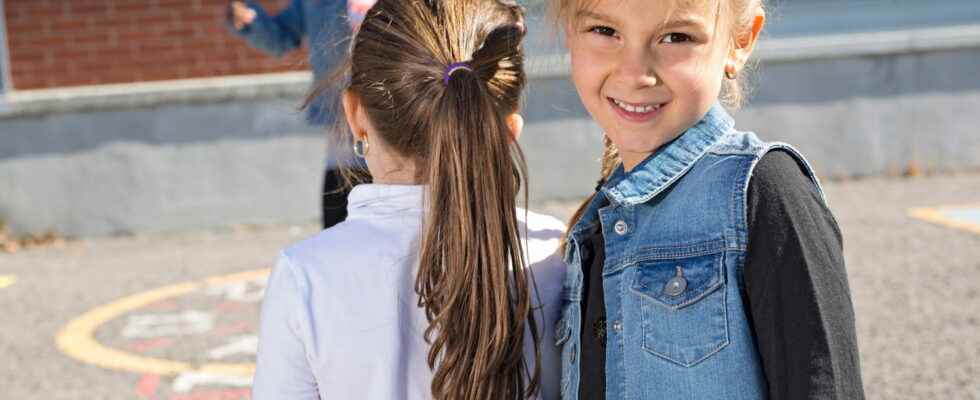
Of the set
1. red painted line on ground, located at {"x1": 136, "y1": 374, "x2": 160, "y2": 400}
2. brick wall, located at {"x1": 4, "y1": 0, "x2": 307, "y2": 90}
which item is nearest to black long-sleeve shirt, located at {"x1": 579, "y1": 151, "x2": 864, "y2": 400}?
red painted line on ground, located at {"x1": 136, "y1": 374, "x2": 160, "y2": 400}

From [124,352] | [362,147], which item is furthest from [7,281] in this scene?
[362,147]

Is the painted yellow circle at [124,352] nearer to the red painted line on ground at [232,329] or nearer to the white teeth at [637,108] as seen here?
the red painted line on ground at [232,329]

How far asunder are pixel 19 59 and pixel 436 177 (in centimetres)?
660

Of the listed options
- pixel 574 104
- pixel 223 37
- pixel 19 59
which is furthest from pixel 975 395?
pixel 19 59

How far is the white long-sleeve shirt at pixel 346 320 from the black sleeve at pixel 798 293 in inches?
24.1

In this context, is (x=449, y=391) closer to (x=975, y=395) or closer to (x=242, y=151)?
(x=975, y=395)

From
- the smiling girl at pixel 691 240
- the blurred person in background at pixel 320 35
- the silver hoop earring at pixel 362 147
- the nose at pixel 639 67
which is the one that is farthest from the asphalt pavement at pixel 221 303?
the nose at pixel 639 67

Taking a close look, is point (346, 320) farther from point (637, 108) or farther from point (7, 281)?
point (7, 281)

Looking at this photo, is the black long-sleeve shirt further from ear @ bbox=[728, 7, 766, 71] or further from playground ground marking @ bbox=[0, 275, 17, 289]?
playground ground marking @ bbox=[0, 275, 17, 289]

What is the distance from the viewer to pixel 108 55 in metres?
7.72

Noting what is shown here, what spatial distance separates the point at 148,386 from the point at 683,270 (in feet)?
11.0

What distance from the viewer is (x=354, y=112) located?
6.59 feet

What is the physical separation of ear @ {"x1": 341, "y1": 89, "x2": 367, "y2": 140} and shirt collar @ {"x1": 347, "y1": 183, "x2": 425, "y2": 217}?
110mm

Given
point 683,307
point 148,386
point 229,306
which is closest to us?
point 683,307
